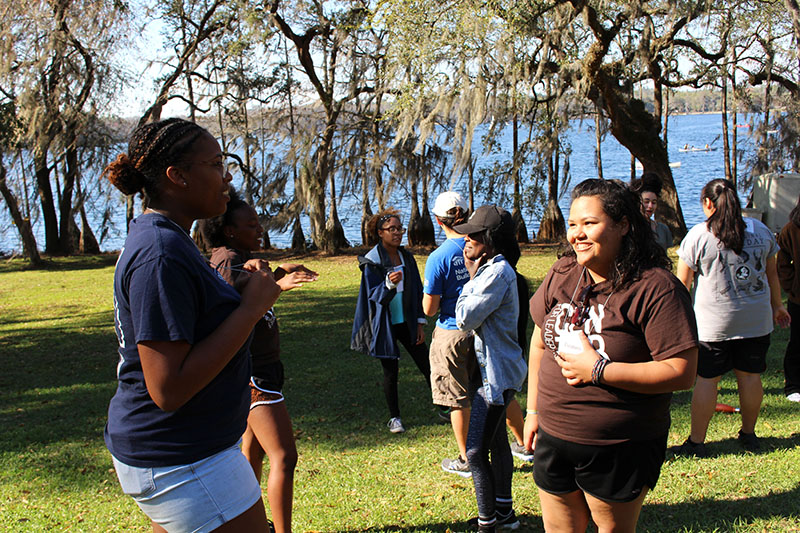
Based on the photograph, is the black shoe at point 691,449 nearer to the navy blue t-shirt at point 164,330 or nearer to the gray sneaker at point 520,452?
the gray sneaker at point 520,452

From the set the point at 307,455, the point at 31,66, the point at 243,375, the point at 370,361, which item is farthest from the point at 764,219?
the point at 31,66

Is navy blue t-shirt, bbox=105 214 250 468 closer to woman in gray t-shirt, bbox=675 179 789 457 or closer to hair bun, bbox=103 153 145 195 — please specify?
hair bun, bbox=103 153 145 195

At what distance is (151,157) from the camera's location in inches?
74.1

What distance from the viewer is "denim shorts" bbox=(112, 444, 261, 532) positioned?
182 cm

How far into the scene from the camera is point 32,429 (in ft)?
18.7

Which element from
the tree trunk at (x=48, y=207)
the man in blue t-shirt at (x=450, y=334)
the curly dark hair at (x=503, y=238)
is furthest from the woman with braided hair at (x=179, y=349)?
the tree trunk at (x=48, y=207)

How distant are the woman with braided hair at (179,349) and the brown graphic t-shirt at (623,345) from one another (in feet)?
3.61

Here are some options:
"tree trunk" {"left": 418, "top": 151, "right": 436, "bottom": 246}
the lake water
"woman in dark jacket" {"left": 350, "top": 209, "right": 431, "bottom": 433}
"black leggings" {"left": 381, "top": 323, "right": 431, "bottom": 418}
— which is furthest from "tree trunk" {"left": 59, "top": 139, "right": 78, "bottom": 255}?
"black leggings" {"left": 381, "top": 323, "right": 431, "bottom": 418}

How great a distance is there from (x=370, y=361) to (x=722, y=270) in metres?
4.15

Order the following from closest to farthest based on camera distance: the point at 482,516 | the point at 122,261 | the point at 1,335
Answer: the point at 122,261, the point at 482,516, the point at 1,335

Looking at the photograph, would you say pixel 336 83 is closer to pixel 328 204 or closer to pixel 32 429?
pixel 328 204

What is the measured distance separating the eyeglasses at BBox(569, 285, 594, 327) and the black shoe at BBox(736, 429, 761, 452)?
2841 millimetres

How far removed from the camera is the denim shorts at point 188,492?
182 centimetres

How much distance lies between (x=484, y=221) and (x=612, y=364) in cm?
135
